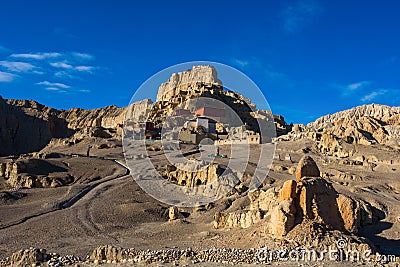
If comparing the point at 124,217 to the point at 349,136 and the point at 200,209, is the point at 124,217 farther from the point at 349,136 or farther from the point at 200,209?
the point at 349,136

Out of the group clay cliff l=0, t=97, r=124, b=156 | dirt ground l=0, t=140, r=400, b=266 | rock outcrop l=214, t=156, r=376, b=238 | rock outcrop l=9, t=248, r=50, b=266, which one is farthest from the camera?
clay cliff l=0, t=97, r=124, b=156

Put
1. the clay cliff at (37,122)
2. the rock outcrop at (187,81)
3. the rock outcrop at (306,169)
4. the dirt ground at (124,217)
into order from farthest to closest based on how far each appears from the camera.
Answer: the clay cliff at (37,122)
the rock outcrop at (187,81)
the dirt ground at (124,217)
the rock outcrop at (306,169)

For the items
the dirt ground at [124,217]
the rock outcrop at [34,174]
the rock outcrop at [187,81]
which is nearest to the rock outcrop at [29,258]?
the dirt ground at [124,217]

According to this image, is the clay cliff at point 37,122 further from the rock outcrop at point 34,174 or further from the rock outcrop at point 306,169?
the rock outcrop at point 306,169

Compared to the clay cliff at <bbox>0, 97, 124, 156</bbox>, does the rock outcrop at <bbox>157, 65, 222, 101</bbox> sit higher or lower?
higher

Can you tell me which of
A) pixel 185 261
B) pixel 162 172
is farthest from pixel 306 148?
pixel 185 261

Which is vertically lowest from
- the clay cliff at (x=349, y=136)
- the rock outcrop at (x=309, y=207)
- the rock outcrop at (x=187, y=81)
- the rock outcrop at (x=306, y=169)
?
the rock outcrop at (x=309, y=207)

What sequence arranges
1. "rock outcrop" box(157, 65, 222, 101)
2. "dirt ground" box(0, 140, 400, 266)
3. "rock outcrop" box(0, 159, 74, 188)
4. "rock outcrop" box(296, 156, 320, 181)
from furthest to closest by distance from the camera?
"rock outcrop" box(157, 65, 222, 101) → "rock outcrop" box(0, 159, 74, 188) → "dirt ground" box(0, 140, 400, 266) → "rock outcrop" box(296, 156, 320, 181)

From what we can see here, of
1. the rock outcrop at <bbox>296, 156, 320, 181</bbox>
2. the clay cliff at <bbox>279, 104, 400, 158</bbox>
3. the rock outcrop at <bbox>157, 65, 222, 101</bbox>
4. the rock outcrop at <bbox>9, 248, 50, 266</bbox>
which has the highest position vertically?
the rock outcrop at <bbox>157, 65, 222, 101</bbox>

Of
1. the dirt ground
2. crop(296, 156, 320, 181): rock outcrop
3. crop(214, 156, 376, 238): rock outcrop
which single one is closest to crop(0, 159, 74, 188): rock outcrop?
the dirt ground

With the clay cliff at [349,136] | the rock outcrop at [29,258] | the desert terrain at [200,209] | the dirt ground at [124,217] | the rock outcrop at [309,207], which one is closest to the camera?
the rock outcrop at [29,258]

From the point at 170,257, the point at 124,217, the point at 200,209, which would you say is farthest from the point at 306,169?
the point at 124,217

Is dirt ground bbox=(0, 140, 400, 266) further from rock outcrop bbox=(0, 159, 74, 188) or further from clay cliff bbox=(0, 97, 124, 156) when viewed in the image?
clay cliff bbox=(0, 97, 124, 156)

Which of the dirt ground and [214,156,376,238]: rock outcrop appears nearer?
[214,156,376,238]: rock outcrop
